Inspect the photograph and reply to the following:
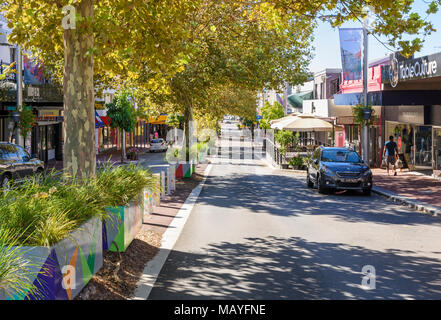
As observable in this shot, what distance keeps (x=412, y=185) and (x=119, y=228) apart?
1536 cm

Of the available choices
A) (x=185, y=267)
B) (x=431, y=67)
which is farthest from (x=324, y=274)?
(x=431, y=67)

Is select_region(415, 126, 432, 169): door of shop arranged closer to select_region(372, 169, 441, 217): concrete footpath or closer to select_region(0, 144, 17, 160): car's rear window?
select_region(372, 169, 441, 217): concrete footpath

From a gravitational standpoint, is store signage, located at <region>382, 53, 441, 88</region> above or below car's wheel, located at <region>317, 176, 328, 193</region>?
above

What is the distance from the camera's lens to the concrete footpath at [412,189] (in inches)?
626

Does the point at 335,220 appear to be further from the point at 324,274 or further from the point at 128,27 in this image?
the point at 128,27

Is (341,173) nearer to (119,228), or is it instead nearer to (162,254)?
(162,254)

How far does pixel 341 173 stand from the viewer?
19.4 m

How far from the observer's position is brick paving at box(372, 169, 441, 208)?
57.7 ft

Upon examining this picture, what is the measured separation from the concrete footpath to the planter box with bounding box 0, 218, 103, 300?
33.7ft

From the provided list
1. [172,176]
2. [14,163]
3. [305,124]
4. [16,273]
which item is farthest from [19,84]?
[16,273]

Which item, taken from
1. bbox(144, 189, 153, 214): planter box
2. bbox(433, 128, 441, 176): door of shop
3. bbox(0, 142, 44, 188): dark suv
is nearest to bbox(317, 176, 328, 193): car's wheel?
bbox(433, 128, 441, 176): door of shop

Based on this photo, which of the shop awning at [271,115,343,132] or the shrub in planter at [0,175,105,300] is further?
the shop awning at [271,115,343,132]

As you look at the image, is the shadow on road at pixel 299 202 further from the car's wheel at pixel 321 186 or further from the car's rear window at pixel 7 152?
the car's rear window at pixel 7 152

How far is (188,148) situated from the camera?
2775cm
